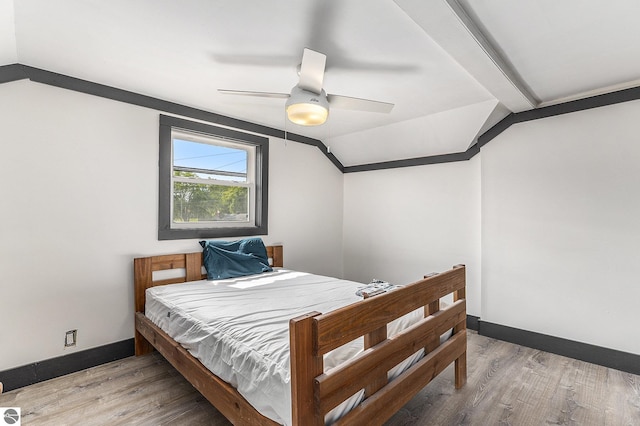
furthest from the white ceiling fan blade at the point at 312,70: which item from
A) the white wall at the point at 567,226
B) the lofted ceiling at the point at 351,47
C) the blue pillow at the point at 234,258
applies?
the white wall at the point at 567,226

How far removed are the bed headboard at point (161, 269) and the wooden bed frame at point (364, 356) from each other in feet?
1.41

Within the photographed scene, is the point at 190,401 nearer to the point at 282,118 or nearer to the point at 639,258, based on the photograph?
the point at 282,118

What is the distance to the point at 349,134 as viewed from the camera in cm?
424

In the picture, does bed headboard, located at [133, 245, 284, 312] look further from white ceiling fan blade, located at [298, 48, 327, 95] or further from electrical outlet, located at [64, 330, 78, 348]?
white ceiling fan blade, located at [298, 48, 327, 95]

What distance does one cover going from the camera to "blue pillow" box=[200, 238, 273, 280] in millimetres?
3148

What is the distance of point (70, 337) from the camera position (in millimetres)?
2510

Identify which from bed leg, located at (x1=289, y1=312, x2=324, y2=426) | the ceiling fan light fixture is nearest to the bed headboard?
the ceiling fan light fixture

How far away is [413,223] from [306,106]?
8.82ft

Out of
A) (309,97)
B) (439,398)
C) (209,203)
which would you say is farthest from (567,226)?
(209,203)

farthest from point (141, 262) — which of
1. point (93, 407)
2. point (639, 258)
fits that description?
point (639, 258)

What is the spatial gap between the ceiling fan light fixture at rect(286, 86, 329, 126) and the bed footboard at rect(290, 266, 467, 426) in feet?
4.05

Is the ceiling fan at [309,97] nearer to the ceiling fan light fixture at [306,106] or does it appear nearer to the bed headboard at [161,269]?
the ceiling fan light fixture at [306,106]

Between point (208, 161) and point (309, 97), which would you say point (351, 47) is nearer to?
point (309, 97)

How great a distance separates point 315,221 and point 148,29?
3079 millimetres
